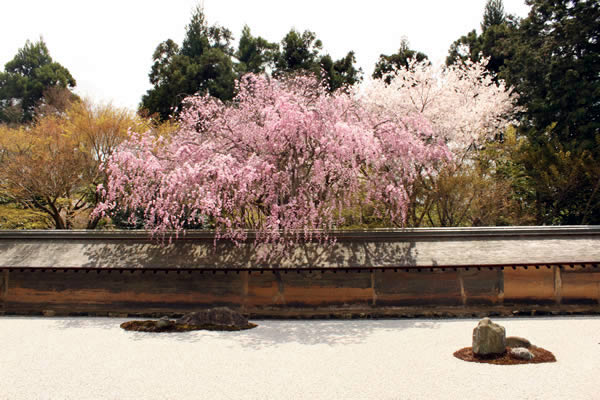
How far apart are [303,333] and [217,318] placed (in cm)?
199

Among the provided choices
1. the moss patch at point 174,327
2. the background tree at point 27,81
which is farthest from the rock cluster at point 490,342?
the background tree at point 27,81

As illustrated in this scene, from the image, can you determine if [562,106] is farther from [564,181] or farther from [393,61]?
[393,61]

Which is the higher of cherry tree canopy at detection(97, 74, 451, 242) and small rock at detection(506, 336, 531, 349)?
cherry tree canopy at detection(97, 74, 451, 242)

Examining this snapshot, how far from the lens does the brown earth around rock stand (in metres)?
7.62

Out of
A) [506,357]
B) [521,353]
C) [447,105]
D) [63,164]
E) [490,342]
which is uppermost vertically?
[447,105]

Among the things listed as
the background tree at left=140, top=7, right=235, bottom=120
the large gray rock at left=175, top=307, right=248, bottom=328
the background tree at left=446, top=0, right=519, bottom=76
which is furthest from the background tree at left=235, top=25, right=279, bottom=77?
the large gray rock at left=175, top=307, right=248, bottom=328

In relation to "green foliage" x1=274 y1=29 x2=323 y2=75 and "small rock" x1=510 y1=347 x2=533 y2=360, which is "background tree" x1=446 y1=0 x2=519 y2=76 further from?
"small rock" x1=510 y1=347 x2=533 y2=360

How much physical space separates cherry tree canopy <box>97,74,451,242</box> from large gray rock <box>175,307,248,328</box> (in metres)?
1.91

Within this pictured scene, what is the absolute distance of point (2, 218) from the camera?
73.9ft

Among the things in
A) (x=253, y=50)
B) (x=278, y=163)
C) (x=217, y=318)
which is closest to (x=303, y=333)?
(x=217, y=318)

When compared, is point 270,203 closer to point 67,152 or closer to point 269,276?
point 269,276

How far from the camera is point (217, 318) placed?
34.3ft

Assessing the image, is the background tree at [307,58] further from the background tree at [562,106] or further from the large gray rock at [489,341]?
the large gray rock at [489,341]

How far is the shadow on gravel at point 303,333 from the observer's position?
30.0ft
